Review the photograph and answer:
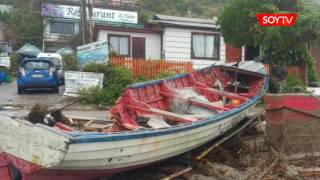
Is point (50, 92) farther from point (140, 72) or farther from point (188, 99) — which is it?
point (188, 99)

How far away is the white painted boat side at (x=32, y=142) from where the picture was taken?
6766mm

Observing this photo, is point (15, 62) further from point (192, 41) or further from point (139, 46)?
point (192, 41)

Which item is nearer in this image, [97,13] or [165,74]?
[165,74]

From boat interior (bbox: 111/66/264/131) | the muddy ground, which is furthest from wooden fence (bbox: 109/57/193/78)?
the muddy ground

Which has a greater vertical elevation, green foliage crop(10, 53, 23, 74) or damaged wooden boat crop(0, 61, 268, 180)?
damaged wooden boat crop(0, 61, 268, 180)

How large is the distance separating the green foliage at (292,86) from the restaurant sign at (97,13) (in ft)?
86.3

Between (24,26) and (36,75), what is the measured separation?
91.1 feet

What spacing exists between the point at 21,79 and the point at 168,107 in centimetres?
1087

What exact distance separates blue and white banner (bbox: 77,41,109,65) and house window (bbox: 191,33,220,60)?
24.5ft

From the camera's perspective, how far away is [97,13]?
45.1m

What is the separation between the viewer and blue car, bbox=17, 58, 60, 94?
20.8m

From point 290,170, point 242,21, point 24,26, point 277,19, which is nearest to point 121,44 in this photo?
point 242,21

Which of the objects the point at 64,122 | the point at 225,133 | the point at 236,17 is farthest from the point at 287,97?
the point at 236,17

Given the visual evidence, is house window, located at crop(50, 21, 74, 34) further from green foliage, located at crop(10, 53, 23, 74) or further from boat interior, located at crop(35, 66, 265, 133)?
boat interior, located at crop(35, 66, 265, 133)
